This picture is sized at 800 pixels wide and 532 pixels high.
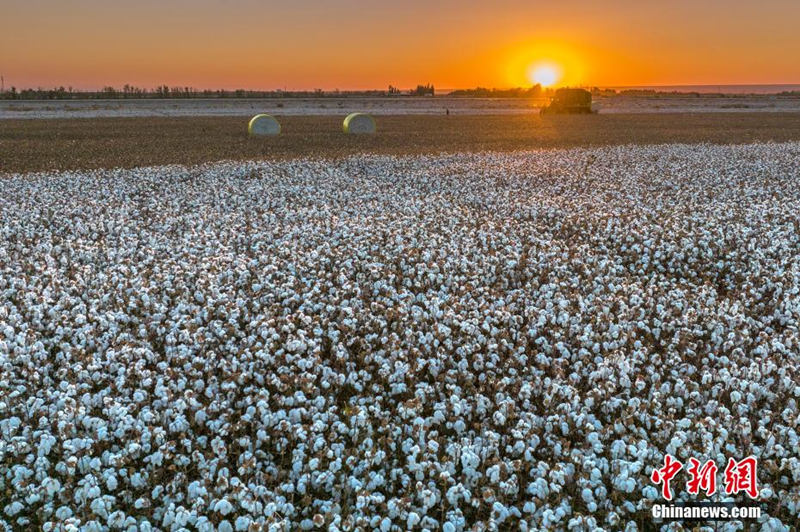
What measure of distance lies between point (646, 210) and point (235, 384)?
12.4 metres

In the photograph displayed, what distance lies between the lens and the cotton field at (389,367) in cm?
518

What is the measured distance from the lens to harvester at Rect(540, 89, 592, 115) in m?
66.4

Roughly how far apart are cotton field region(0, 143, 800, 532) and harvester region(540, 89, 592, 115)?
53.6 meters

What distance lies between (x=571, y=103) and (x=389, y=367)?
6481cm

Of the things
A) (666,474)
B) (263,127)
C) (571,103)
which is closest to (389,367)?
(666,474)

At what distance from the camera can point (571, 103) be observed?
219ft

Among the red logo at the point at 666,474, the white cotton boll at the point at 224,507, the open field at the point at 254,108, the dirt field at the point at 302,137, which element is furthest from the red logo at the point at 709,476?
Answer: the open field at the point at 254,108

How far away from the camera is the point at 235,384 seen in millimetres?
6914

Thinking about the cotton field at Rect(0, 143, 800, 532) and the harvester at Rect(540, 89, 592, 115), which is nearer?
the cotton field at Rect(0, 143, 800, 532)

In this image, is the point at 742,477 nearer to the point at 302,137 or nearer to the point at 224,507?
the point at 224,507

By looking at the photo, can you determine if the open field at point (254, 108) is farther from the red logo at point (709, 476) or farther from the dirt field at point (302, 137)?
the red logo at point (709, 476)

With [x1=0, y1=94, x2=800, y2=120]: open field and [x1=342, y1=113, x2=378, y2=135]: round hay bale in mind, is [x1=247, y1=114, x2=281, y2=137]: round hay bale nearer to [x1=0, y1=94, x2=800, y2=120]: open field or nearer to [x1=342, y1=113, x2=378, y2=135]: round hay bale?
[x1=342, y1=113, x2=378, y2=135]: round hay bale

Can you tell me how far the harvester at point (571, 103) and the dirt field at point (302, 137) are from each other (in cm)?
1141

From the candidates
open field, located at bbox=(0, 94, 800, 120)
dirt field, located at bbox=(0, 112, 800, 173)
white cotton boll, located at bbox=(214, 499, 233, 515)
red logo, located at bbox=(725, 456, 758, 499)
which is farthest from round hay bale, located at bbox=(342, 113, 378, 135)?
white cotton boll, located at bbox=(214, 499, 233, 515)
